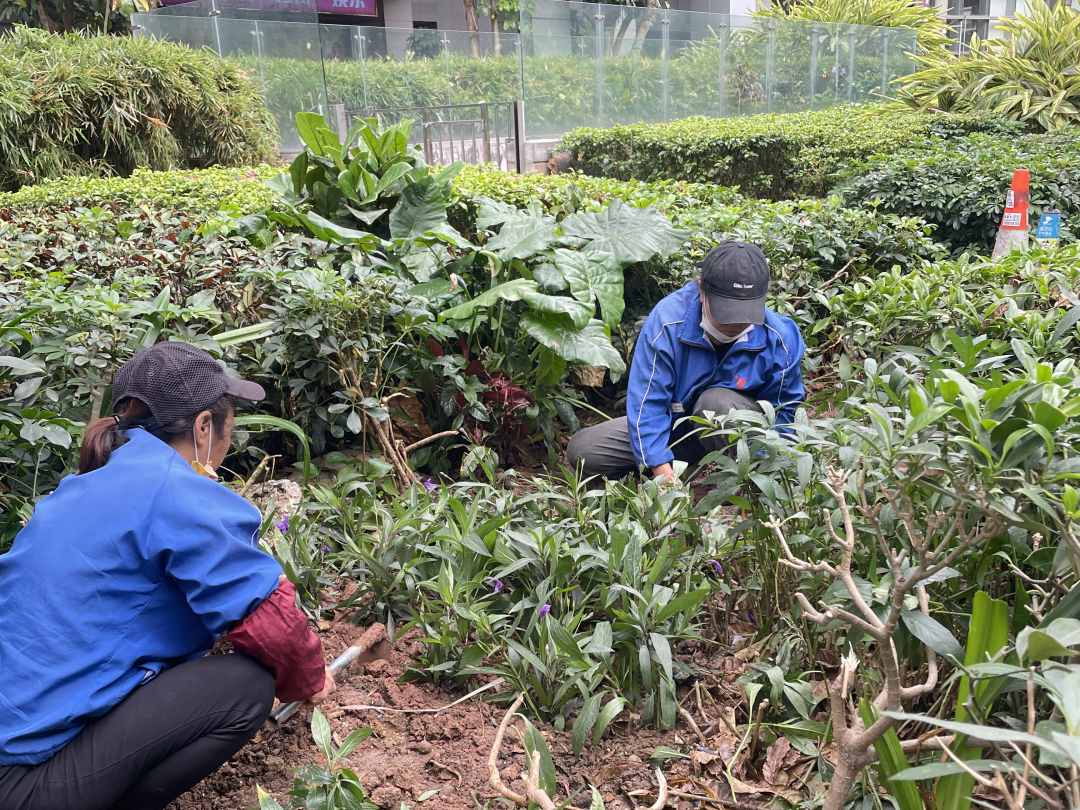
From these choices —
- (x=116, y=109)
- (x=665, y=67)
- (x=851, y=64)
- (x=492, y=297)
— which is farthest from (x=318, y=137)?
(x=851, y=64)

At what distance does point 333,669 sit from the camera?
2389mm

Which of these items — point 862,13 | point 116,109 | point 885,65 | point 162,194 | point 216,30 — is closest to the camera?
point 162,194

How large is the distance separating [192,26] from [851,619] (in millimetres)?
15224

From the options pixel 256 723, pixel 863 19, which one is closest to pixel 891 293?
pixel 256 723

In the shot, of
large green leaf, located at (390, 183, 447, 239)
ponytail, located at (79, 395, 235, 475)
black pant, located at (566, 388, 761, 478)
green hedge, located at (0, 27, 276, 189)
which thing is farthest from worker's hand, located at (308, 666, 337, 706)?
green hedge, located at (0, 27, 276, 189)

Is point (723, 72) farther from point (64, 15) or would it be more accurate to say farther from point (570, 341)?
point (570, 341)

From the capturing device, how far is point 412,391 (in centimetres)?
386

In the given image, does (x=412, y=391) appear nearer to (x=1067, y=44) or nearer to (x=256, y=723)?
(x=256, y=723)

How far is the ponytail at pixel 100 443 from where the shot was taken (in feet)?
6.87

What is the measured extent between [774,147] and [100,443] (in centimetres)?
882

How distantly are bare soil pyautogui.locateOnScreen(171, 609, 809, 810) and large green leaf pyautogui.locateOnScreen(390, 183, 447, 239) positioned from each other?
2490 mm

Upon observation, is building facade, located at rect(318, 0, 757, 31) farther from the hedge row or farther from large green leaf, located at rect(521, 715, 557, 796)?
large green leaf, located at rect(521, 715, 557, 796)

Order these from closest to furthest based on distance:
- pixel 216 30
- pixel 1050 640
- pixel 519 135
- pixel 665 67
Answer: pixel 1050 640 → pixel 216 30 → pixel 519 135 → pixel 665 67

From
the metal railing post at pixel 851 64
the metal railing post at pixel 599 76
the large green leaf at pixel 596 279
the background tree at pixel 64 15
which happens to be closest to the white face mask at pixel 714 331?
the large green leaf at pixel 596 279
